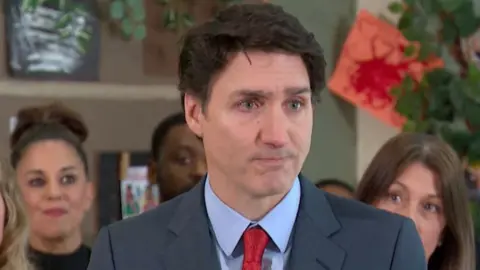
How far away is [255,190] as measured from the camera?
3.19ft

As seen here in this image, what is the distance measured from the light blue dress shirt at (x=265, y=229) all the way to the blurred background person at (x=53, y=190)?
2.77ft

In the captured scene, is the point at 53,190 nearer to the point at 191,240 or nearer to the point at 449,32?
the point at 191,240

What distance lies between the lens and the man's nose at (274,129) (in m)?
0.95

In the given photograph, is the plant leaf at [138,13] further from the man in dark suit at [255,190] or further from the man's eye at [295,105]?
the man's eye at [295,105]

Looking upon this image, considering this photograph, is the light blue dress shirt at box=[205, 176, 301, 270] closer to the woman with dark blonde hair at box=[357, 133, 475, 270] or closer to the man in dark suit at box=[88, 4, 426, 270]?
the man in dark suit at box=[88, 4, 426, 270]

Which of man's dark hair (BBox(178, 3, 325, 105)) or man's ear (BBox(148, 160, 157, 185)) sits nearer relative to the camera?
man's dark hair (BBox(178, 3, 325, 105))

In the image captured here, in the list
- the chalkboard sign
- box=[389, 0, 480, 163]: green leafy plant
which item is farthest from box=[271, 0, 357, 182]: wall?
the chalkboard sign

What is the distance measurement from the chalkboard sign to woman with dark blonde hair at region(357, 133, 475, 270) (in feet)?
3.14

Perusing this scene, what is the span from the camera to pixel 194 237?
105cm

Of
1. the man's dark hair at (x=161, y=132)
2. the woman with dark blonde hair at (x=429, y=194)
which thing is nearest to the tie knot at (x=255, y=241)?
the woman with dark blonde hair at (x=429, y=194)

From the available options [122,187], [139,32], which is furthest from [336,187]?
[139,32]

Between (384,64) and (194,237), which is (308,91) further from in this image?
(384,64)

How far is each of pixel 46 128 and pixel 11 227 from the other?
0.39 m

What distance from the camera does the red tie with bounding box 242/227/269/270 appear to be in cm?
101
